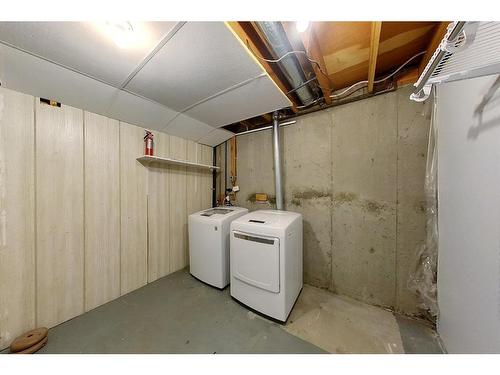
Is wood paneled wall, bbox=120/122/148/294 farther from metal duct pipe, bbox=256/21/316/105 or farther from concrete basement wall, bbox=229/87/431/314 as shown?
concrete basement wall, bbox=229/87/431/314

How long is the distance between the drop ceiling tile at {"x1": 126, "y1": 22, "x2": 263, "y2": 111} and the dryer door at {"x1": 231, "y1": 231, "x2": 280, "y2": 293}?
4.61ft

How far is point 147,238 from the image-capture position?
209 centimetres

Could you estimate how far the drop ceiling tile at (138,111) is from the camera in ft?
5.26

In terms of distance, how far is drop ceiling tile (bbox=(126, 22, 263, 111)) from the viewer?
1015 mm

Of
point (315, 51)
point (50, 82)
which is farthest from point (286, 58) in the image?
point (50, 82)

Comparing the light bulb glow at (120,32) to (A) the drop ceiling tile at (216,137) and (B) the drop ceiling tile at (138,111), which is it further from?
(A) the drop ceiling tile at (216,137)

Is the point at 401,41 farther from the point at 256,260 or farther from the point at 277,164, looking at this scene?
the point at 256,260

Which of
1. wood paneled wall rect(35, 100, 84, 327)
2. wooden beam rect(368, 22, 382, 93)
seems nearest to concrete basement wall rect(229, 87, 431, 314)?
wooden beam rect(368, 22, 382, 93)

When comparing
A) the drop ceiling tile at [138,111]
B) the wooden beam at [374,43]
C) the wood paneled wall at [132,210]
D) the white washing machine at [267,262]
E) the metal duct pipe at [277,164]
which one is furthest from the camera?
the metal duct pipe at [277,164]

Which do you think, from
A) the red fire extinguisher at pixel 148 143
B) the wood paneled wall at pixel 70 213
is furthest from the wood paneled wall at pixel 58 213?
the red fire extinguisher at pixel 148 143
